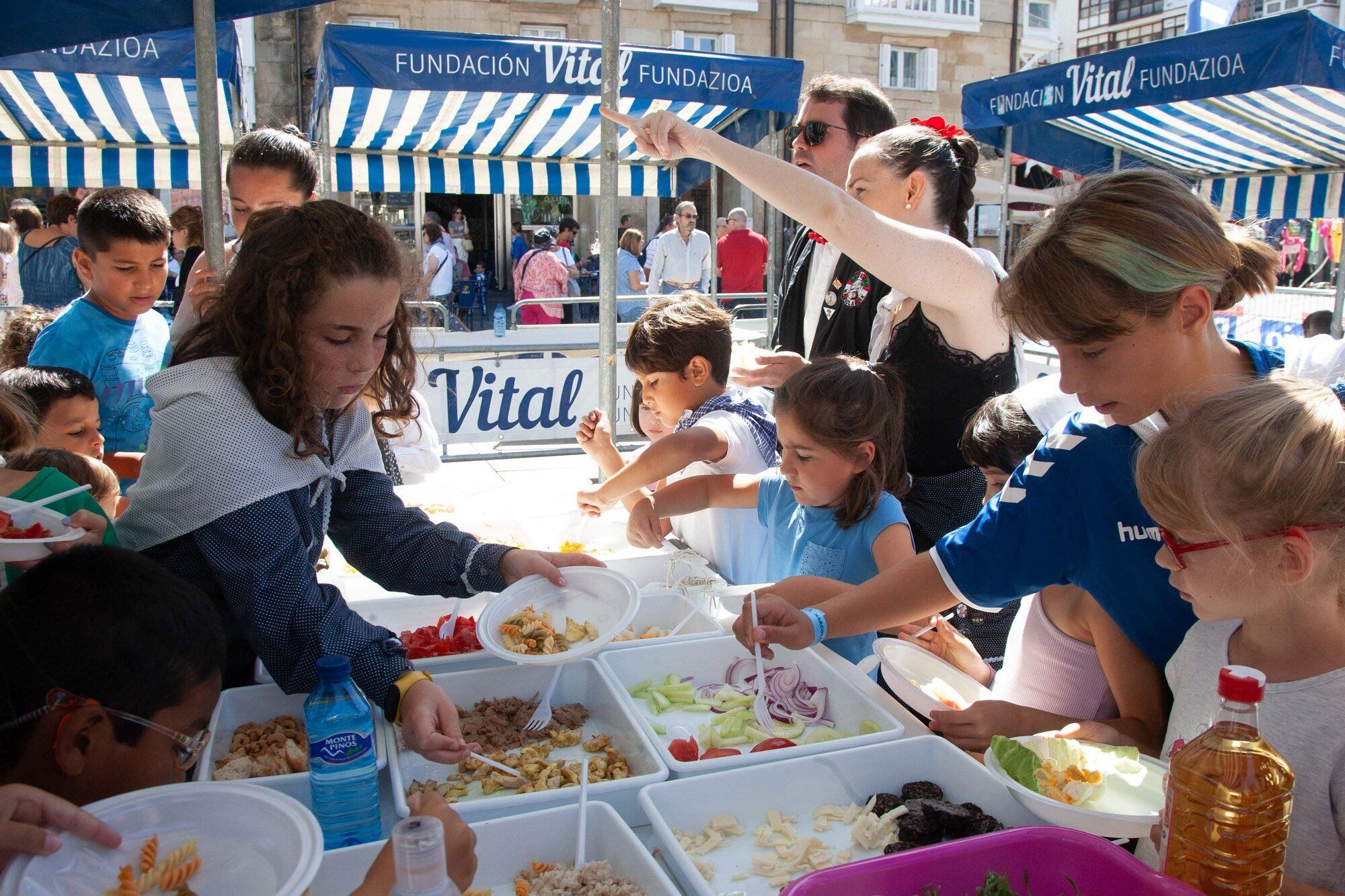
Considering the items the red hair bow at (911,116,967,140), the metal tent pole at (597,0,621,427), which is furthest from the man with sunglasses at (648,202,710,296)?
the red hair bow at (911,116,967,140)

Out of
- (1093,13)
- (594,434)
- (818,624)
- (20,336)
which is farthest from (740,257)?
(1093,13)

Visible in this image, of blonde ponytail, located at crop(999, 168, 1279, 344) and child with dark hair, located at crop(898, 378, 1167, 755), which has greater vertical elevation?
blonde ponytail, located at crop(999, 168, 1279, 344)

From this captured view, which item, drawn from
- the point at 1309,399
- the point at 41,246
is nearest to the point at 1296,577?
the point at 1309,399

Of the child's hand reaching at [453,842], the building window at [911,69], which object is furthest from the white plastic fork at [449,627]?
the building window at [911,69]

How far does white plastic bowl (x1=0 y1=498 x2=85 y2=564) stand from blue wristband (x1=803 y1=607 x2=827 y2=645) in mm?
1238

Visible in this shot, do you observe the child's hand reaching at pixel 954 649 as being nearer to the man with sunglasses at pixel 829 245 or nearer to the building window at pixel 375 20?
the man with sunglasses at pixel 829 245

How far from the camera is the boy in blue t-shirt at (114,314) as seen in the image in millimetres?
2959

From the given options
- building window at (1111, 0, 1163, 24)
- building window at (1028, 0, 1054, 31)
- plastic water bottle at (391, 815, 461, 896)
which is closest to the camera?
plastic water bottle at (391, 815, 461, 896)

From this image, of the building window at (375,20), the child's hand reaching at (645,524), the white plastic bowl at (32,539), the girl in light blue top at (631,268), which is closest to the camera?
the white plastic bowl at (32,539)

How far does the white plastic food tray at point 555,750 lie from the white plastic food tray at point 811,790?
7 cm

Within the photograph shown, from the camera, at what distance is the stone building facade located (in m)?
14.4

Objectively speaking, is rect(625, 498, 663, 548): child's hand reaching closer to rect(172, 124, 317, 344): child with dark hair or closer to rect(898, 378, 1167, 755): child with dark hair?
rect(898, 378, 1167, 755): child with dark hair

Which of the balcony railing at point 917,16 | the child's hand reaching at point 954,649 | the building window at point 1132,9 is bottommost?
the child's hand reaching at point 954,649

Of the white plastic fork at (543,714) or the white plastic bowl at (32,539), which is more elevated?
the white plastic bowl at (32,539)
